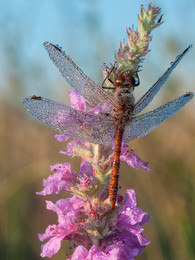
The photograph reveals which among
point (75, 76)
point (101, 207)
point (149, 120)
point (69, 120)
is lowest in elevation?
point (101, 207)

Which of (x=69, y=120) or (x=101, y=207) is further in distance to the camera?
(x=69, y=120)

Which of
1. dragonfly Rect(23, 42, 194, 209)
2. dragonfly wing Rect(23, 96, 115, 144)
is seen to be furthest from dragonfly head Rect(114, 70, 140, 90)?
dragonfly wing Rect(23, 96, 115, 144)

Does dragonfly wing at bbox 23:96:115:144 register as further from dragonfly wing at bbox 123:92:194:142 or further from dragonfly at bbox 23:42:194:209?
dragonfly wing at bbox 123:92:194:142

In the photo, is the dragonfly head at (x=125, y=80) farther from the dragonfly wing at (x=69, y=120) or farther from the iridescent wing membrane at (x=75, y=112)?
the dragonfly wing at (x=69, y=120)

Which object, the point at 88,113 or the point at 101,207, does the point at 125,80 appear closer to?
the point at 88,113

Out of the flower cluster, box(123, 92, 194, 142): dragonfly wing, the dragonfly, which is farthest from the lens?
box(123, 92, 194, 142): dragonfly wing

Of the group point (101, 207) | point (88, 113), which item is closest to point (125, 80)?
point (88, 113)
